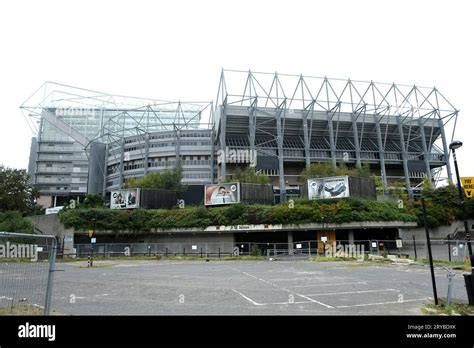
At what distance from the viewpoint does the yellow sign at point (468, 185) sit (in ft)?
31.5

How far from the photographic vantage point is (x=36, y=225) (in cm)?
5547

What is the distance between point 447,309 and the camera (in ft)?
28.9

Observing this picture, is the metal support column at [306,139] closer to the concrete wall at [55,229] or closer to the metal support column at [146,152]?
the metal support column at [146,152]

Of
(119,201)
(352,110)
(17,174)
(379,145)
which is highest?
(352,110)

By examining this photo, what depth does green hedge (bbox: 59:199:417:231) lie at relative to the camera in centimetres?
4703

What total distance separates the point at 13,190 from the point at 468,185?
245 feet

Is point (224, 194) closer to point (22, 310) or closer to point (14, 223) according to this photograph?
point (14, 223)

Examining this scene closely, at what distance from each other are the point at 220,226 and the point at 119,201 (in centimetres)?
1990

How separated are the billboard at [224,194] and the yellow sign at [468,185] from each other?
42.3 metres

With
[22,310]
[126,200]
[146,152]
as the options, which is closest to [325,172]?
[126,200]

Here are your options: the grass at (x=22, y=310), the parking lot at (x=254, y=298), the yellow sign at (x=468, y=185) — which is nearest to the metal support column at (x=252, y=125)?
the parking lot at (x=254, y=298)
